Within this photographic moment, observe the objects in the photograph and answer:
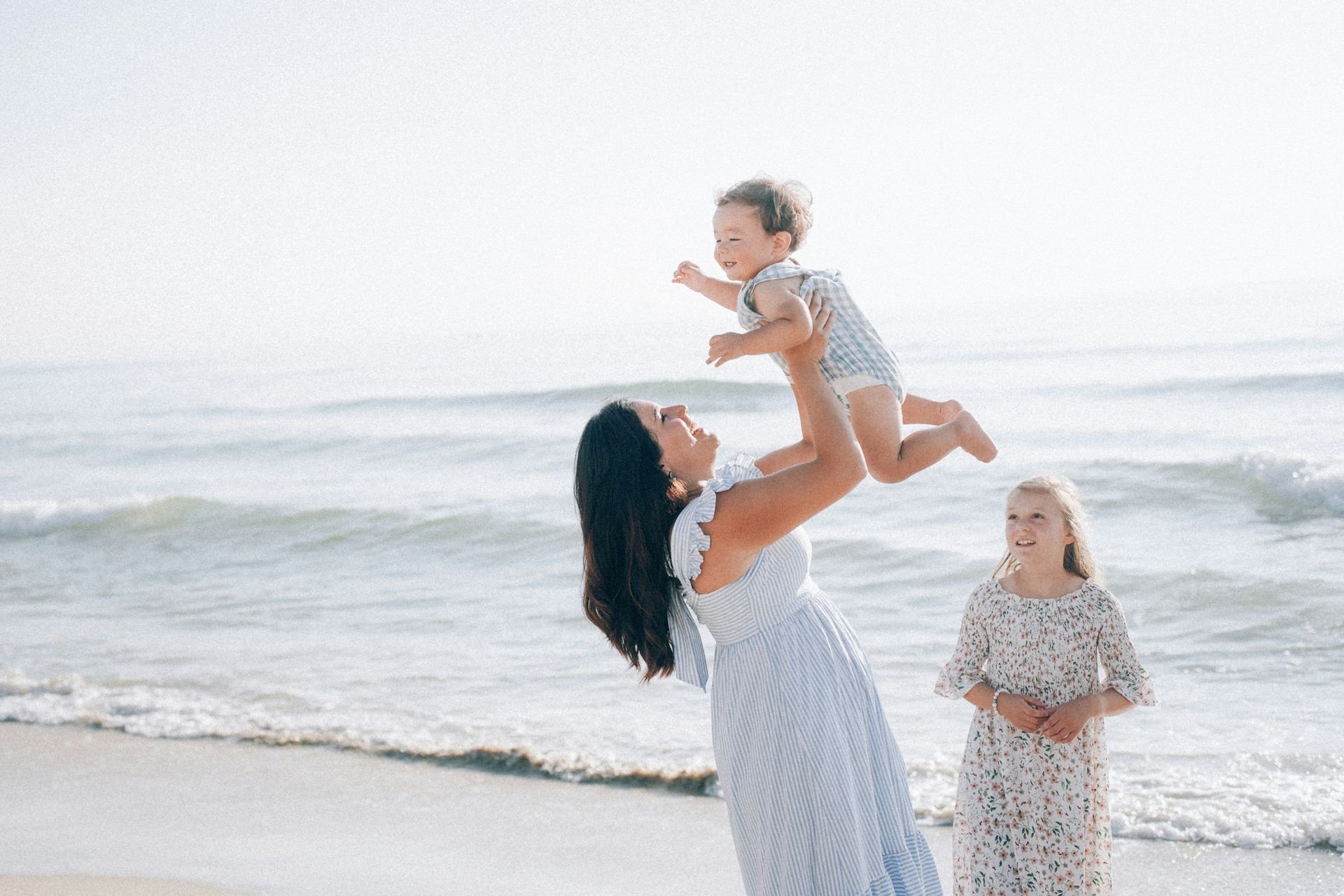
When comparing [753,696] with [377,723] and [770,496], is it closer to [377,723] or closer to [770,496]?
[770,496]

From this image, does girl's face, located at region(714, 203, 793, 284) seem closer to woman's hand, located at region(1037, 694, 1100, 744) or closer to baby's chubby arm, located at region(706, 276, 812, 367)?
baby's chubby arm, located at region(706, 276, 812, 367)

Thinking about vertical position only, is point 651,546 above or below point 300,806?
above

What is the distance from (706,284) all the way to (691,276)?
0.25 feet

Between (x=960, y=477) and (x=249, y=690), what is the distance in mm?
8124

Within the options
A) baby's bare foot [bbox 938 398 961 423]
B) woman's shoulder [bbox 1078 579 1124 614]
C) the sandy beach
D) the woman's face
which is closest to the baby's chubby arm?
the woman's face

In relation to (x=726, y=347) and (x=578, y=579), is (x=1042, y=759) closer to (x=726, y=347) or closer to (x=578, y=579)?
(x=726, y=347)

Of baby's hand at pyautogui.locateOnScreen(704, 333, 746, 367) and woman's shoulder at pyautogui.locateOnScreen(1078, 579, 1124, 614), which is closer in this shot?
baby's hand at pyautogui.locateOnScreen(704, 333, 746, 367)

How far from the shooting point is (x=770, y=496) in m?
2.38

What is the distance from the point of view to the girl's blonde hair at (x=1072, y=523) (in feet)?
10.7

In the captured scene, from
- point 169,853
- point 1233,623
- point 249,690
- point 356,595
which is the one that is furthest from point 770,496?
point 356,595

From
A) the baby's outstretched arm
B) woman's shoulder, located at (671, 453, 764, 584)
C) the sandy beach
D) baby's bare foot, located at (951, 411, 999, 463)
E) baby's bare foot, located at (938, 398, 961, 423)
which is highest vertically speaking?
the baby's outstretched arm

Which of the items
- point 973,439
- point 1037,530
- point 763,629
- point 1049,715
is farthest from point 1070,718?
point 763,629

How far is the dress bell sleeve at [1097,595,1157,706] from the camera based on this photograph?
10.2ft

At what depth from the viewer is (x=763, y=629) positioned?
2523mm
